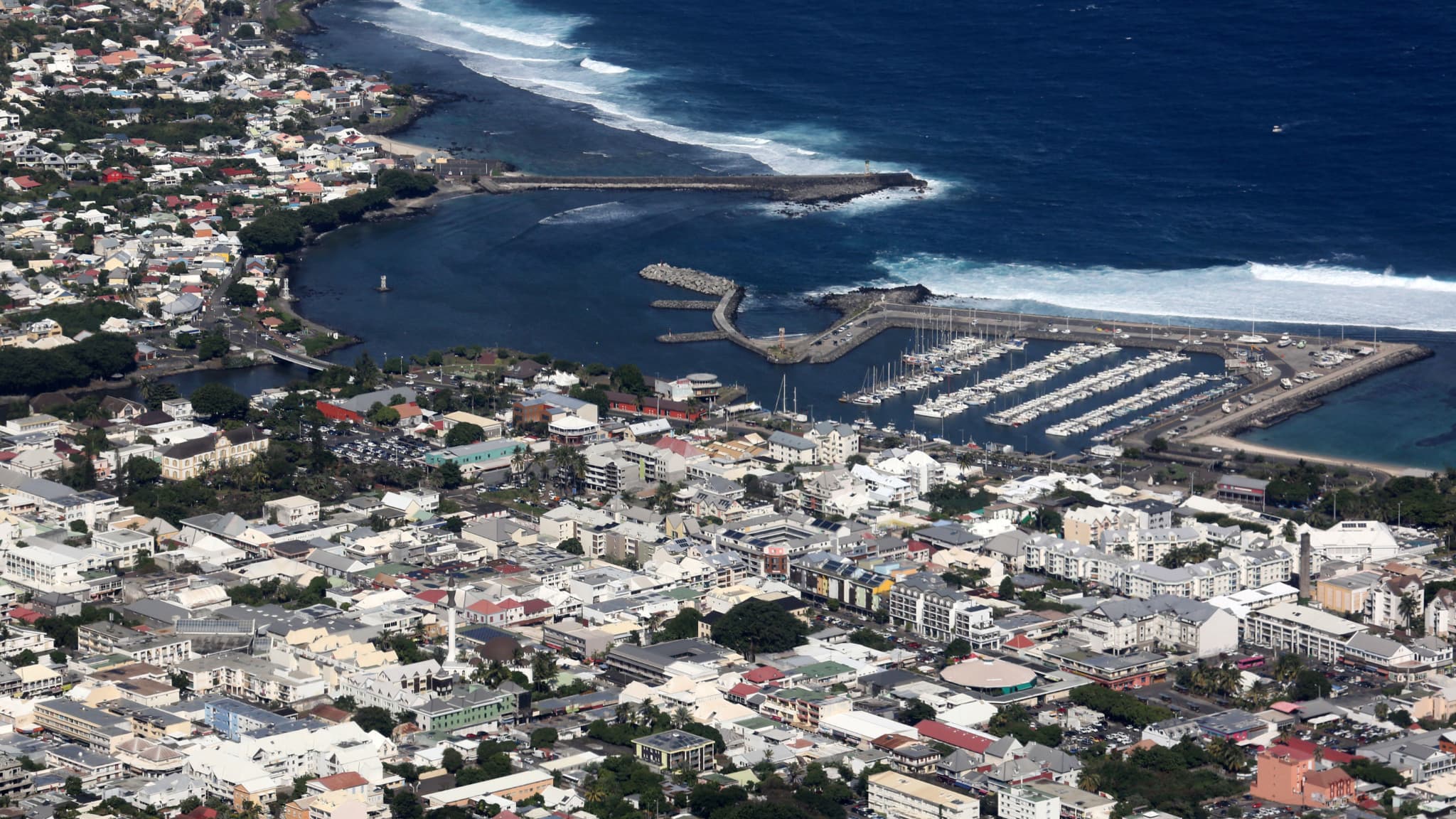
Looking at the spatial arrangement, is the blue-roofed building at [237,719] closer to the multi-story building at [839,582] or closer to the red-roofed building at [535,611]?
the red-roofed building at [535,611]

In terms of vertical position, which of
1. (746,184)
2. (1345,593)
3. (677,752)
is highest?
(746,184)

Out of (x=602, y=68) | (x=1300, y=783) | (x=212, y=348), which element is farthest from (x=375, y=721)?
(x=602, y=68)

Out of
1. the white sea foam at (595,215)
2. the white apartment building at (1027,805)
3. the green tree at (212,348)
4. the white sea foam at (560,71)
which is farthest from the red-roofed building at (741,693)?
the white sea foam at (560,71)

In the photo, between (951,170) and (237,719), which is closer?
(237,719)

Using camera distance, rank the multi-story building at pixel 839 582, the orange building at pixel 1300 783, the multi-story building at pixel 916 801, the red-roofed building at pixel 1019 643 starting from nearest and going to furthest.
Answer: the multi-story building at pixel 916 801, the orange building at pixel 1300 783, the red-roofed building at pixel 1019 643, the multi-story building at pixel 839 582

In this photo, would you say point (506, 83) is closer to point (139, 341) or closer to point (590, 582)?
point (139, 341)

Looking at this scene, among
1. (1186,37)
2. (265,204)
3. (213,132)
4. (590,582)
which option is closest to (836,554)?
(590,582)

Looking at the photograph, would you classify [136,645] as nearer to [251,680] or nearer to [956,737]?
[251,680]
